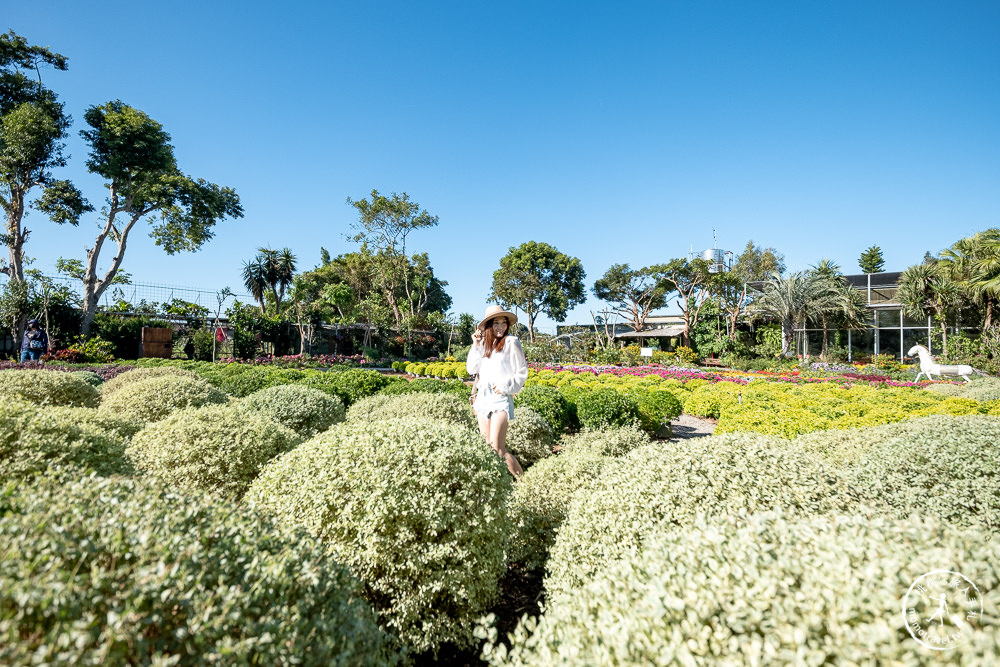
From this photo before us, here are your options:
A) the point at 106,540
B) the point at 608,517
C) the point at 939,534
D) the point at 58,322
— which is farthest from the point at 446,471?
the point at 58,322

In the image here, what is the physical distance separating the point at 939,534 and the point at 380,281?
3503 cm

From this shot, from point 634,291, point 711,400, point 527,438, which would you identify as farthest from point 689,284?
point 527,438

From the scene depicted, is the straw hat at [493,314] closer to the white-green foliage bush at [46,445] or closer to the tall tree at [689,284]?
the white-green foliage bush at [46,445]

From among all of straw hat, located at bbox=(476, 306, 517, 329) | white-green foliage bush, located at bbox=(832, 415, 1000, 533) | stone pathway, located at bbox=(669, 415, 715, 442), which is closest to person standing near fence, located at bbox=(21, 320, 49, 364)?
straw hat, located at bbox=(476, 306, 517, 329)

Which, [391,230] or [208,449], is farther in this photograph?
[391,230]

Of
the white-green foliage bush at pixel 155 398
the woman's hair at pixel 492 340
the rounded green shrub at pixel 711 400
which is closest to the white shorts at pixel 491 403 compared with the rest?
the woman's hair at pixel 492 340

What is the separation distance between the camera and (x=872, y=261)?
5178 centimetres

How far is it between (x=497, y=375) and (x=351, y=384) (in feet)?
16.8

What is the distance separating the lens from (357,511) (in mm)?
2326

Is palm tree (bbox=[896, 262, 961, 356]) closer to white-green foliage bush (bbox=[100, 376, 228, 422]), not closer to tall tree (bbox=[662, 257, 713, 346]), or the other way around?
tall tree (bbox=[662, 257, 713, 346])

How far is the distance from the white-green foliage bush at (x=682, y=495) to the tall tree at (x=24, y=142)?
85.8ft

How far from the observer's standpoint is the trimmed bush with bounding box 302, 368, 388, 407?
26.7ft

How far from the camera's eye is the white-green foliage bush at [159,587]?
97cm

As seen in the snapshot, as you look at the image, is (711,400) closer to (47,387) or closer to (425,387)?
(425,387)
